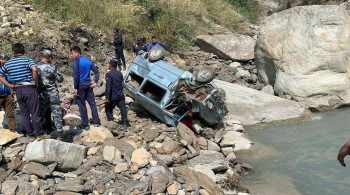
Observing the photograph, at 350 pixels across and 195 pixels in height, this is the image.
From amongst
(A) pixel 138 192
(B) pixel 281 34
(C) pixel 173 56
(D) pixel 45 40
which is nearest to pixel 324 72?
(B) pixel 281 34

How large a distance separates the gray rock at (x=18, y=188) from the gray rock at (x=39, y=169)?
295mm

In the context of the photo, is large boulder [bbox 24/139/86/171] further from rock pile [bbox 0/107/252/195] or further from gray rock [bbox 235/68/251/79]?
gray rock [bbox 235/68/251/79]

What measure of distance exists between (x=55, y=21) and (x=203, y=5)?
1017cm

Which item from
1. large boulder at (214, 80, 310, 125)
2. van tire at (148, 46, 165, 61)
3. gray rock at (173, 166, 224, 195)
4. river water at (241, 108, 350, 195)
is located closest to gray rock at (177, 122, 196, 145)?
gray rock at (173, 166, 224, 195)

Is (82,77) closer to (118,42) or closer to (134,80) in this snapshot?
(134,80)

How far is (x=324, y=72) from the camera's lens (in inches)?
406

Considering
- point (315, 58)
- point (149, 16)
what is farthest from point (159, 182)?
point (149, 16)

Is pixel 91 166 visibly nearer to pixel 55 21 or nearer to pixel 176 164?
pixel 176 164

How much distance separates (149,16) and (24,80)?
1032 cm

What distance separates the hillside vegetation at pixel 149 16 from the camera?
12094 mm

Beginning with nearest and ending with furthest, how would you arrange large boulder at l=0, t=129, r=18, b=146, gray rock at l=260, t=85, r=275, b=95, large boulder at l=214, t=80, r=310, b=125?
large boulder at l=0, t=129, r=18, b=146 → large boulder at l=214, t=80, r=310, b=125 → gray rock at l=260, t=85, r=275, b=95

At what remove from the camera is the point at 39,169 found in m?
4.67

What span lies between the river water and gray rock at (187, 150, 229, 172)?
0.50 metres

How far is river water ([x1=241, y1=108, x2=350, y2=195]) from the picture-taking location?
601 centimetres
